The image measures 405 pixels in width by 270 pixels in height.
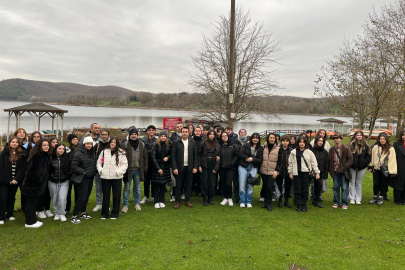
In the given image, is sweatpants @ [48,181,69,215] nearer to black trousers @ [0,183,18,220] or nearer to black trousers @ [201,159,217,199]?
black trousers @ [0,183,18,220]

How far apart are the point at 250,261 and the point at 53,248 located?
3.17 metres

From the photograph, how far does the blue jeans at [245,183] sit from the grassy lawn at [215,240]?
0.34 meters

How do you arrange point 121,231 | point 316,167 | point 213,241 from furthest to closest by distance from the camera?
point 316,167
point 121,231
point 213,241

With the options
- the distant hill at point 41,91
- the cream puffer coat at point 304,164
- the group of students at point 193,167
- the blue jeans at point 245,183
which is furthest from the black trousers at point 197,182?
the distant hill at point 41,91

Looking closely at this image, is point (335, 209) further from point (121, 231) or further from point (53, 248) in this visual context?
point (53, 248)

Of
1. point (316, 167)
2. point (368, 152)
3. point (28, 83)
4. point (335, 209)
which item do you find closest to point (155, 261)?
point (316, 167)

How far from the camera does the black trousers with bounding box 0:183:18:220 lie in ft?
15.9

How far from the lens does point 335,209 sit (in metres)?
5.93

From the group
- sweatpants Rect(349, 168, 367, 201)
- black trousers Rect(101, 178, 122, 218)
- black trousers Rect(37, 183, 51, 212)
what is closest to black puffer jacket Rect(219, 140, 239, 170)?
black trousers Rect(101, 178, 122, 218)

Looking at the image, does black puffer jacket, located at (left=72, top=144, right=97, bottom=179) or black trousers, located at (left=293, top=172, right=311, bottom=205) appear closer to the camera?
black puffer jacket, located at (left=72, top=144, right=97, bottom=179)

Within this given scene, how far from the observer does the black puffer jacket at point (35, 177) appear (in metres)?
4.68

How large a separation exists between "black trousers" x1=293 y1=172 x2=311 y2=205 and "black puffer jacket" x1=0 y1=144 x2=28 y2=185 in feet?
19.4

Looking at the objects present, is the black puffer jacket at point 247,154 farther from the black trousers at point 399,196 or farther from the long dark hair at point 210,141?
the black trousers at point 399,196

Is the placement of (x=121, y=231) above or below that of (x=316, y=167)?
below
